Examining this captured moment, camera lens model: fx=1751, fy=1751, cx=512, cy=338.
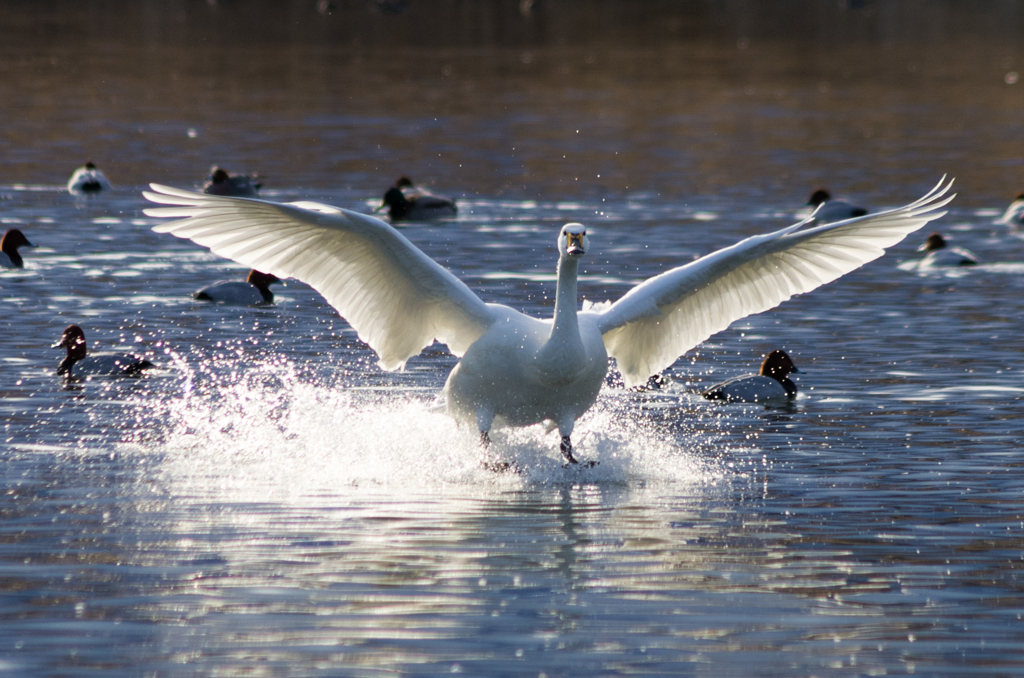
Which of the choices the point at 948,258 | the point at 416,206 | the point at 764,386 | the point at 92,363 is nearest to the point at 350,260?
the point at 92,363

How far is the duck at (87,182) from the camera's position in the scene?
27062mm

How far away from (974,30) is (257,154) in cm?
5988

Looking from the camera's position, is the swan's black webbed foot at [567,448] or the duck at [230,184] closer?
the swan's black webbed foot at [567,448]

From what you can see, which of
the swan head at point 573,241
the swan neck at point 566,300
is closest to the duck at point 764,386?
the swan neck at point 566,300

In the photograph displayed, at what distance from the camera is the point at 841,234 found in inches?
489

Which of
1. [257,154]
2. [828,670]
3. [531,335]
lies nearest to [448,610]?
[828,670]

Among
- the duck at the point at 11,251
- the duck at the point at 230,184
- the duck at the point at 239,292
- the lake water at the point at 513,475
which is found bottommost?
the lake water at the point at 513,475

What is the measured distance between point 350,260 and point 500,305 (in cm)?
110

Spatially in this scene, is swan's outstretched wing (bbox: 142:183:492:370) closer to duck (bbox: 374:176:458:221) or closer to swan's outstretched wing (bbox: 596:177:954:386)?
swan's outstretched wing (bbox: 596:177:954:386)

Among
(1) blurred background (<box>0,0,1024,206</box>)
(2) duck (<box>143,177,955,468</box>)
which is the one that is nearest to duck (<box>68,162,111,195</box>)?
(1) blurred background (<box>0,0,1024,206</box>)

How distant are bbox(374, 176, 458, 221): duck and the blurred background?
292cm

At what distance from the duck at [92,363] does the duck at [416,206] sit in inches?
436

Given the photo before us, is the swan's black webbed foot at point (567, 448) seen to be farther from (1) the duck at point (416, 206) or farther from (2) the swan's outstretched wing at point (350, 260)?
(1) the duck at point (416, 206)

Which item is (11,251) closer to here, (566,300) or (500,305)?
(500,305)
